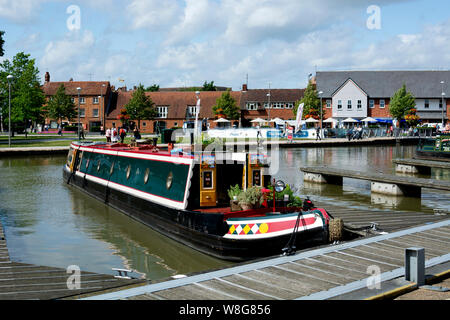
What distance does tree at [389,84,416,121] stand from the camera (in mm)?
70375

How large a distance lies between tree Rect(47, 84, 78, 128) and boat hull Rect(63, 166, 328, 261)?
62585 millimetres

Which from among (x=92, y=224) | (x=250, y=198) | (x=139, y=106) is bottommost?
(x=92, y=224)

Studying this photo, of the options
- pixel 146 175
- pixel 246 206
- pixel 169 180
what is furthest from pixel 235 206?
pixel 146 175

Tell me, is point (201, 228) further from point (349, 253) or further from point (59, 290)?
point (59, 290)

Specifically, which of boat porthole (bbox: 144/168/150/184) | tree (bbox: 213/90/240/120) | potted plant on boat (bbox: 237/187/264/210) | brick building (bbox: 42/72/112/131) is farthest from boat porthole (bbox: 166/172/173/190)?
brick building (bbox: 42/72/112/131)

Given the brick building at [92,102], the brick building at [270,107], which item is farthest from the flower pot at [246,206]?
the brick building at [92,102]

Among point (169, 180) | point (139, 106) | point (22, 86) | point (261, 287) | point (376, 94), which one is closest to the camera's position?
point (261, 287)

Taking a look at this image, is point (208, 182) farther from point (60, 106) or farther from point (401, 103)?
point (60, 106)

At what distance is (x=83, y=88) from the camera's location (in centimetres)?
8206

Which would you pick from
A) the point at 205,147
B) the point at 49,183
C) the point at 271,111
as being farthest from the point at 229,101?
the point at 205,147

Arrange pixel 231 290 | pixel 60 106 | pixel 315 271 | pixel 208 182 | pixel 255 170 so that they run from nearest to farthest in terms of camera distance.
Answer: pixel 231 290, pixel 315 271, pixel 208 182, pixel 255 170, pixel 60 106

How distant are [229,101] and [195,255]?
64.6 metres

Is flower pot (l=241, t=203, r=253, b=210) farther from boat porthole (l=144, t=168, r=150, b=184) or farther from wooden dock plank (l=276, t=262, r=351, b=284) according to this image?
boat porthole (l=144, t=168, r=150, b=184)

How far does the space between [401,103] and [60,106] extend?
49272 mm
